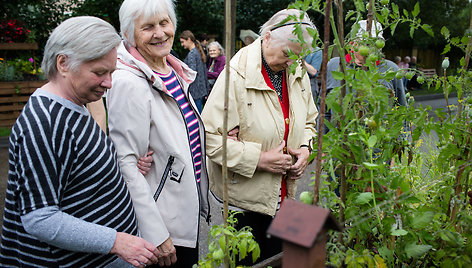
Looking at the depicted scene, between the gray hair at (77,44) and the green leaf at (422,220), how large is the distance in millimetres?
1065

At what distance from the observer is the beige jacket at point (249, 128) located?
6.32 feet

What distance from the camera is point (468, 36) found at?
59.3 inches

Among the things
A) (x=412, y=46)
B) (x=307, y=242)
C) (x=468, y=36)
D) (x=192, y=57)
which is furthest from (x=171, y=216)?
(x=412, y=46)

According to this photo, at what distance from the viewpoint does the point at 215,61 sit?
807 cm

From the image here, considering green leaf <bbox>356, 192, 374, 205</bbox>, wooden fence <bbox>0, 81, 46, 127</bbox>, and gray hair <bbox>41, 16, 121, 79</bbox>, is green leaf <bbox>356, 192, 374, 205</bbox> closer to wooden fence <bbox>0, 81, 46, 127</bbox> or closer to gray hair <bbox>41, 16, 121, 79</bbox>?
gray hair <bbox>41, 16, 121, 79</bbox>

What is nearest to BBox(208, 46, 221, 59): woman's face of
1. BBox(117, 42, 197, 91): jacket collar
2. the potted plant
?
the potted plant

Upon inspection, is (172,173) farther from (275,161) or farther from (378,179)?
(378,179)

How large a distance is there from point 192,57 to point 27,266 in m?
5.90

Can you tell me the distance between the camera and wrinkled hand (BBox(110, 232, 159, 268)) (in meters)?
1.39

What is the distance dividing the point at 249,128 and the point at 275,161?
196mm

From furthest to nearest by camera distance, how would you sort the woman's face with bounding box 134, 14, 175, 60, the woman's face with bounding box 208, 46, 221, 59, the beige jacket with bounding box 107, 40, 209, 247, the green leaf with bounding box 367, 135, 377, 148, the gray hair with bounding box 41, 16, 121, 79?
the woman's face with bounding box 208, 46, 221, 59 < the woman's face with bounding box 134, 14, 175, 60 < the beige jacket with bounding box 107, 40, 209, 247 < the gray hair with bounding box 41, 16, 121, 79 < the green leaf with bounding box 367, 135, 377, 148

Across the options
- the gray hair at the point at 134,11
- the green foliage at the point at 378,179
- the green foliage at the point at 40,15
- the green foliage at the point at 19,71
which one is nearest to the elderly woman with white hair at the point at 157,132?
the gray hair at the point at 134,11

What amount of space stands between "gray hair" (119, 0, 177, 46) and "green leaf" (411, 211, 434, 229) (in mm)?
1216

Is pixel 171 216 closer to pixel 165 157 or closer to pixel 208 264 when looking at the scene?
pixel 165 157
